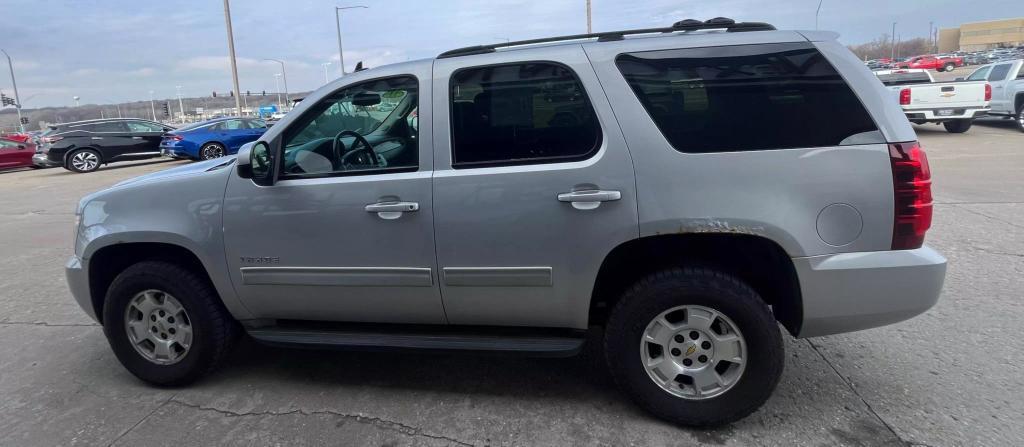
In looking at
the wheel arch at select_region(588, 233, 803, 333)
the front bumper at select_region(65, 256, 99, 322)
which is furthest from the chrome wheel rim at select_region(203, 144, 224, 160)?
the wheel arch at select_region(588, 233, 803, 333)

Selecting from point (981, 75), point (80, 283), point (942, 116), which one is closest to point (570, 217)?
point (80, 283)

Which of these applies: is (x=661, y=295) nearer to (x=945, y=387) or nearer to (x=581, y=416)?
(x=581, y=416)

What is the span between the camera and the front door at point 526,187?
2.77 meters

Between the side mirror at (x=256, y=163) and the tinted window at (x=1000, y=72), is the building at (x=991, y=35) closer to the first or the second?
the tinted window at (x=1000, y=72)

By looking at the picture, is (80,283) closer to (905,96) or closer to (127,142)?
(905,96)

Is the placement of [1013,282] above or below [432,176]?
below

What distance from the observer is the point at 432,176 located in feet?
9.71

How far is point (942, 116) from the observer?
15.7m

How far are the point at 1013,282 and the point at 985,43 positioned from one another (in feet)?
302

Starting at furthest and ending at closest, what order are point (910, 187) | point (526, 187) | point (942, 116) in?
point (942, 116) → point (526, 187) → point (910, 187)

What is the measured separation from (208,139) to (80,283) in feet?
57.5

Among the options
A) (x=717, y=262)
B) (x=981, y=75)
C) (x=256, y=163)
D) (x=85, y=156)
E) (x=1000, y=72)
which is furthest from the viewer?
(x=85, y=156)

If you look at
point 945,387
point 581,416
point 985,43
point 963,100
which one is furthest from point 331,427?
point 985,43

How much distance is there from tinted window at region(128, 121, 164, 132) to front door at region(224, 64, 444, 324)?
19995mm
